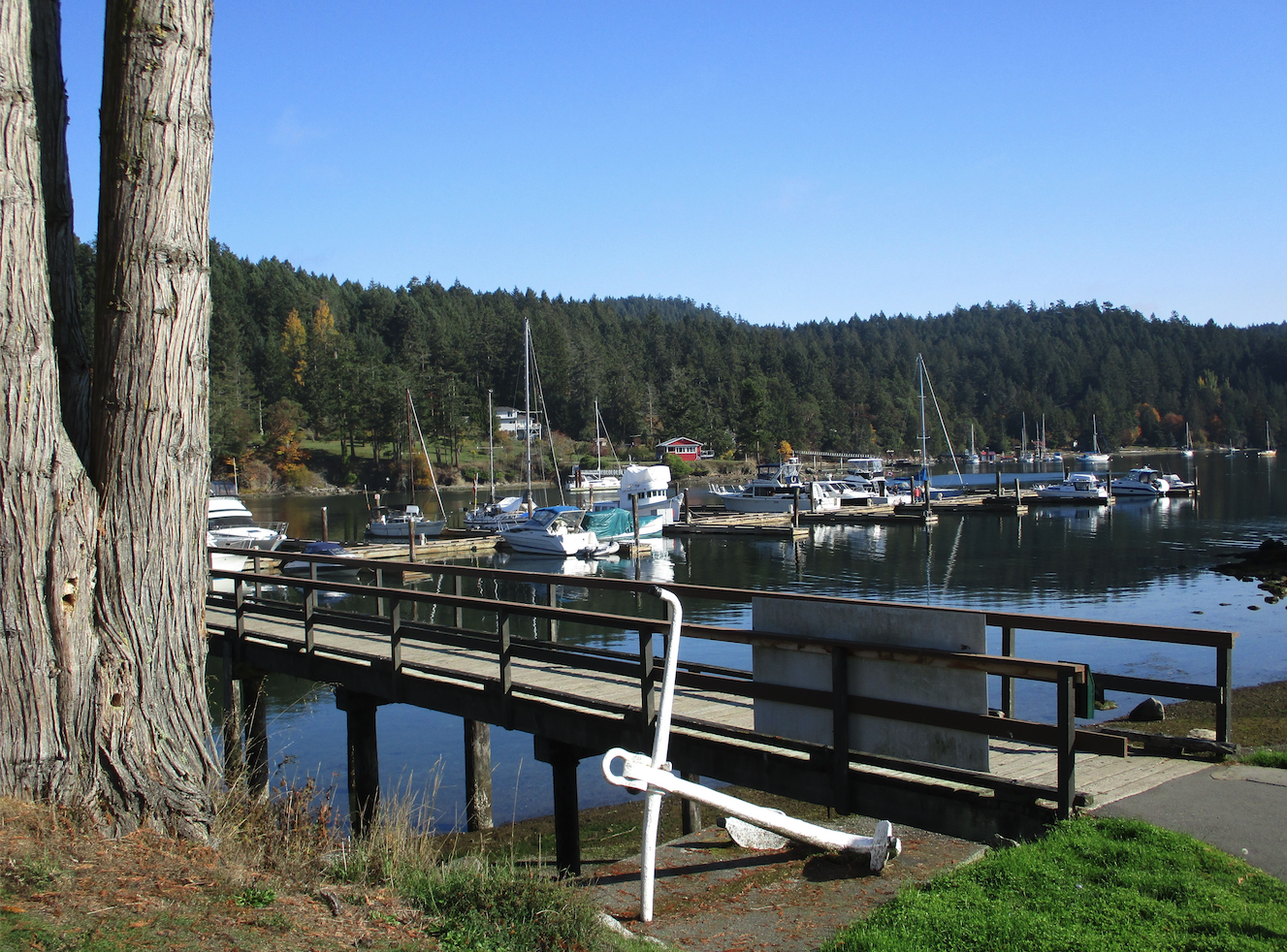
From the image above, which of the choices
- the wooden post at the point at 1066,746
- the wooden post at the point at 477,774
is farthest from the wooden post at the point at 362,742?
the wooden post at the point at 1066,746

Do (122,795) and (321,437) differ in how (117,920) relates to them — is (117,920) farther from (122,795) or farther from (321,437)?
(321,437)

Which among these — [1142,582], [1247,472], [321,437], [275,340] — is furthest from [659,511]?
[1247,472]

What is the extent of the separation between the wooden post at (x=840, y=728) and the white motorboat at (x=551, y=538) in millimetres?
39296

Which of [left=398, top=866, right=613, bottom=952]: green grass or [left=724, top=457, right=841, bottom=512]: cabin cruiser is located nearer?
[left=398, top=866, right=613, bottom=952]: green grass

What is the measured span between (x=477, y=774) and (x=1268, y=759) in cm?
989

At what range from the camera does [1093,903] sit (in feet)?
14.7

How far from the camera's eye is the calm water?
16.8 meters

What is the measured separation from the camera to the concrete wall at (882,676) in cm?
566

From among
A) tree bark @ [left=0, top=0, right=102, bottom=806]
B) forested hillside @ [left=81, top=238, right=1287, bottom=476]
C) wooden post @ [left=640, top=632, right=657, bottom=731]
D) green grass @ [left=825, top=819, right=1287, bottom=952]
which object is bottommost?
green grass @ [left=825, top=819, right=1287, bottom=952]

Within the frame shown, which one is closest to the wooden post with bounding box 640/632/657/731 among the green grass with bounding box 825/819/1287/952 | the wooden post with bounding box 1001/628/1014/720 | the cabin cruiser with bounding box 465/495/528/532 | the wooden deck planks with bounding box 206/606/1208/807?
the wooden deck planks with bounding box 206/606/1208/807

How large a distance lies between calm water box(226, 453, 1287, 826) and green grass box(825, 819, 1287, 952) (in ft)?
12.5

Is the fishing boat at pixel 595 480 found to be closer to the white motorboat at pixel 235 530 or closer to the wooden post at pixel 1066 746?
the white motorboat at pixel 235 530

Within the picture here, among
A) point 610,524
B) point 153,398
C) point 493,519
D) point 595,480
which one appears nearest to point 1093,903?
point 153,398

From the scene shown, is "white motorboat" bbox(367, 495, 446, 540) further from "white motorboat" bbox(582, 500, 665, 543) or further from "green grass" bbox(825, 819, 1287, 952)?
"green grass" bbox(825, 819, 1287, 952)
